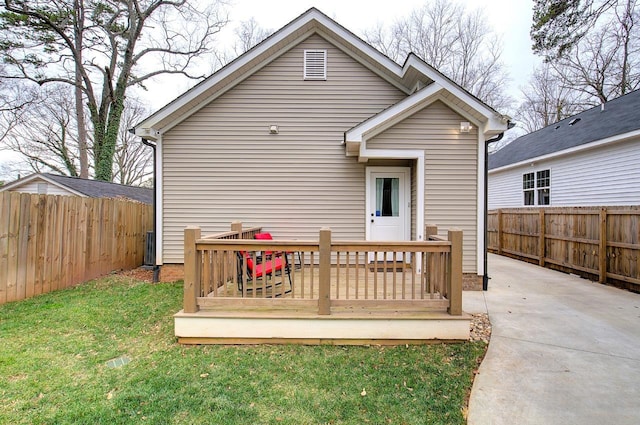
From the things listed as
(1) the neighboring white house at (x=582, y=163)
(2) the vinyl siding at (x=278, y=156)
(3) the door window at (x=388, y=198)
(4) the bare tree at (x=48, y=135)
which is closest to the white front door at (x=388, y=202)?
(3) the door window at (x=388, y=198)

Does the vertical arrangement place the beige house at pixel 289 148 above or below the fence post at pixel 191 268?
above

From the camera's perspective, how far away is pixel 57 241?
232 inches

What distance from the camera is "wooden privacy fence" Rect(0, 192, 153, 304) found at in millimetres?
5078

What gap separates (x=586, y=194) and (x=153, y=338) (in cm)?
1125

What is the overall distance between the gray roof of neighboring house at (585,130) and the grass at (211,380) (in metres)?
8.52

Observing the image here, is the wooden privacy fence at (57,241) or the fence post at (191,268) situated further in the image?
the wooden privacy fence at (57,241)

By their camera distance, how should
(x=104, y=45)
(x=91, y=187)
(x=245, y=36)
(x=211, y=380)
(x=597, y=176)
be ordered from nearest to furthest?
(x=211, y=380), (x=597, y=176), (x=91, y=187), (x=104, y=45), (x=245, y=36)

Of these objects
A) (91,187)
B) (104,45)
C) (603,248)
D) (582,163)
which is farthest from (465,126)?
(104,45)

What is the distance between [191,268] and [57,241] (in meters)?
4.14

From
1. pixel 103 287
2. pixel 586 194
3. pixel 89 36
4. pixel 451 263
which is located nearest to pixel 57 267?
→ pixel 103 287

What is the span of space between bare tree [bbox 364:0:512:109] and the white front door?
14.3 m

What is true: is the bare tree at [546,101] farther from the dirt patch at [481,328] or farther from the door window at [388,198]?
the dirt patch at [481,328]

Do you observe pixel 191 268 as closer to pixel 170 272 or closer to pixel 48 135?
pixel 170 272

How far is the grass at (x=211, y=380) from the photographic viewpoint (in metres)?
2.46
